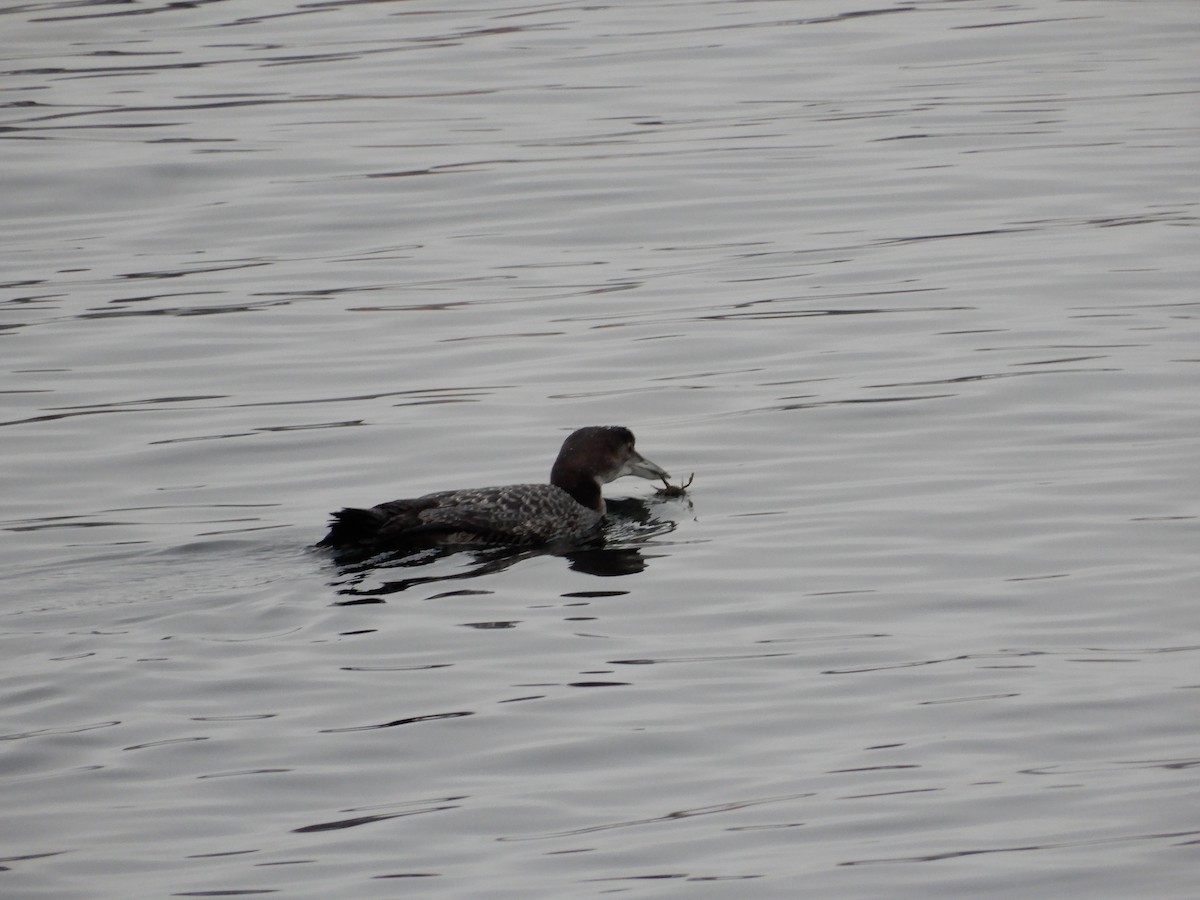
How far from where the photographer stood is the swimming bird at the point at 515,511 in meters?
9.21

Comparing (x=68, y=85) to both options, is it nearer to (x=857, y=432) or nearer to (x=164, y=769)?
(x=857, y=432)

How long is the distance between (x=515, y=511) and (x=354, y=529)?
38.5 inches

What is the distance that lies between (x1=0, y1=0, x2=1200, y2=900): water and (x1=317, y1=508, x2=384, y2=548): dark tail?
0.79 feet

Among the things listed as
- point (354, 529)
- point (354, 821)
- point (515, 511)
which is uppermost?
point (354, 529)

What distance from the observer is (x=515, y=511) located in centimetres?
970

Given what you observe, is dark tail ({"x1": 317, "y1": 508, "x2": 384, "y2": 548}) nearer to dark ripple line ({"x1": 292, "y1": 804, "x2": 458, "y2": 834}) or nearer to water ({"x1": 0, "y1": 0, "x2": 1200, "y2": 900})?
water ({"x1": 0, "y1": 0, "x2": 1200, "y2": 900})

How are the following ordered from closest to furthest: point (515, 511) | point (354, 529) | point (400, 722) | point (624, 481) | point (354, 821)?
1. point (354, 821)
2. point (400, 722)
3. point (354, 529)
4. point (515, 511)
5. point (624, 481)

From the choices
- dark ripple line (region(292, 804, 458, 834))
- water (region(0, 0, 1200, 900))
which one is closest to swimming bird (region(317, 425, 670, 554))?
water (region(0, 0, 1200, 900))

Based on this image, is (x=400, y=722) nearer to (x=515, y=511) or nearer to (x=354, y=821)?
(x=354, y=821)

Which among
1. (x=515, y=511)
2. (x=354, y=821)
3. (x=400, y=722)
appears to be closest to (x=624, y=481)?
(x=515, y=511)

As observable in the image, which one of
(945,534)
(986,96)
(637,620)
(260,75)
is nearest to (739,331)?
(945,534)

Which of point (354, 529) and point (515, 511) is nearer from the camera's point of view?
point (354, 529)

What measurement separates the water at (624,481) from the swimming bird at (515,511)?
0.72 feet

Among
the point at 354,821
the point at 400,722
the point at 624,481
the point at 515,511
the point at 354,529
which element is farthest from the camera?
the point at 624,481
